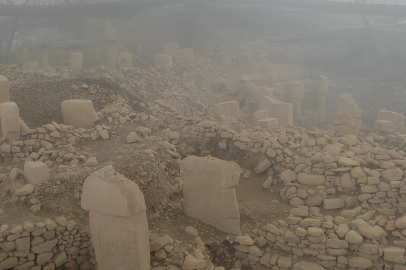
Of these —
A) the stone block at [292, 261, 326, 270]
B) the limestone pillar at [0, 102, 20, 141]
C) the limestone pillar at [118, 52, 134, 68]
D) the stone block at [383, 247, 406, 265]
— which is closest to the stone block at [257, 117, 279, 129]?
the stone block at [292, 261, 326, 270]

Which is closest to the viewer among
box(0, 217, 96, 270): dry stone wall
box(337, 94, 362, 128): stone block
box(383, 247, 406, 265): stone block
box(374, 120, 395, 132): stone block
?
box(0, 217, 96, 270): dry stone wall

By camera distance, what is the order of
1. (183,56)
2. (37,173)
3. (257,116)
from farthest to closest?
(183,56)
(257,116)
(37,173)

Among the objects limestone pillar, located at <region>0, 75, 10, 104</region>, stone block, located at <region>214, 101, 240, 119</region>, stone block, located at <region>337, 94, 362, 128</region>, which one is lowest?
stone block, located at <region>337, 94, 362, 128</region>

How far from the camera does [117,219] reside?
15.8 feet

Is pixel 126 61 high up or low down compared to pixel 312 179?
up

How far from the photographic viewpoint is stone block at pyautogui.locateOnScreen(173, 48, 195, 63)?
41.3 ft

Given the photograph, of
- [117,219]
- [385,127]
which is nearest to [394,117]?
[385,127]

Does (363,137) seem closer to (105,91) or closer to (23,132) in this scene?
(105,91)

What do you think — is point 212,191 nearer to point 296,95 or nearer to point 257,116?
point 257,116

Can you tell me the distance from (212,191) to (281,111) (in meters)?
4.34

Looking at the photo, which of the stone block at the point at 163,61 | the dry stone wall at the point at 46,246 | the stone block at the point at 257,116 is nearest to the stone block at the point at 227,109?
the stone block at the point at 257,116

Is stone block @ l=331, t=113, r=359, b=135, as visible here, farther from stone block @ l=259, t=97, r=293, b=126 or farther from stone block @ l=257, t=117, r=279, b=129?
stone block @ l=259, t=97, r=293, b=126

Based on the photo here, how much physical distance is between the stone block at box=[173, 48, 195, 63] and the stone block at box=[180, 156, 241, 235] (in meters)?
6.83

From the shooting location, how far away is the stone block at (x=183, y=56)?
1259 centimetres
